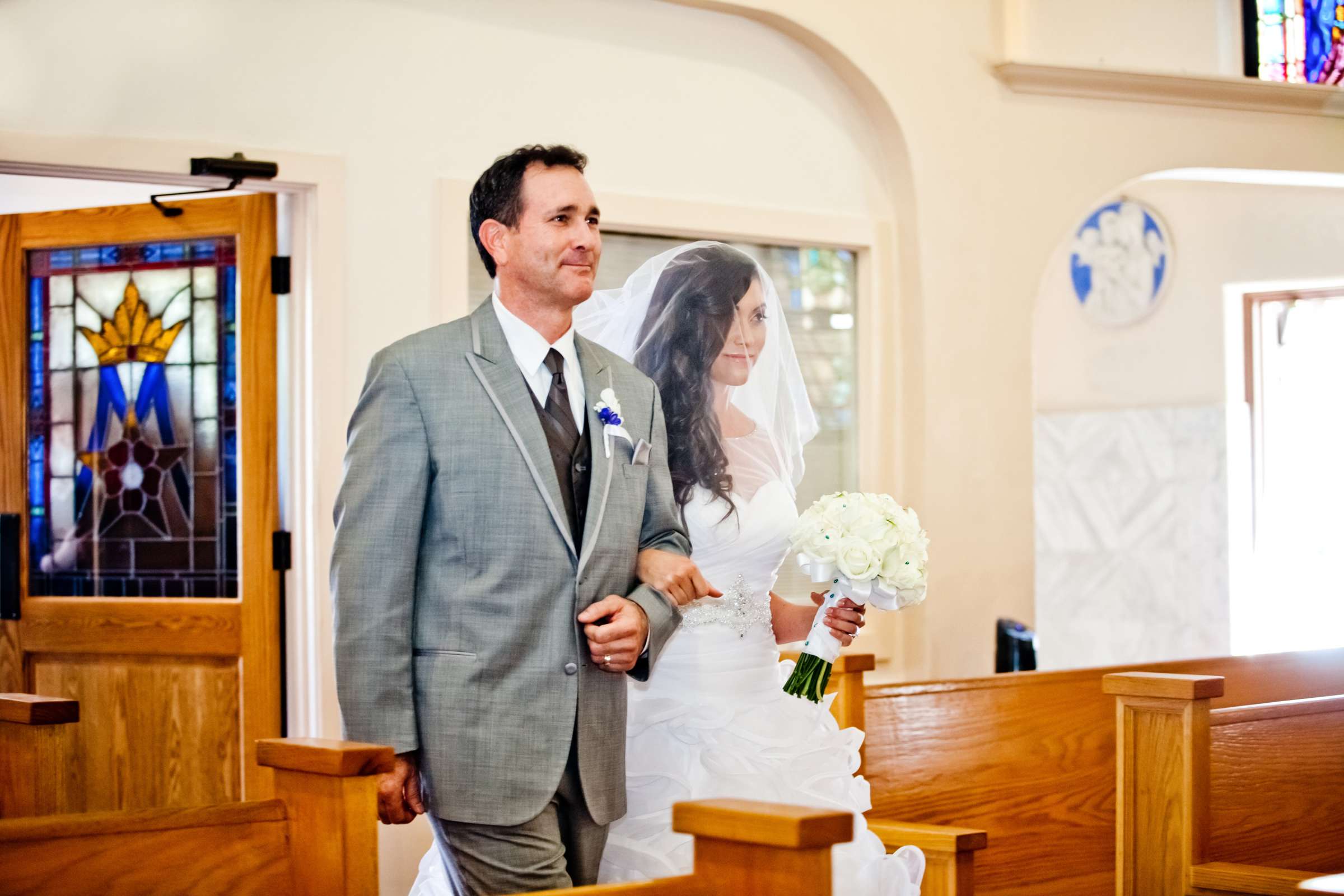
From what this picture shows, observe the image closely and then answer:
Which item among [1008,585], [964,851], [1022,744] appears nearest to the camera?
[964,851]

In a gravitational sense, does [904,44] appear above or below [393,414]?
above

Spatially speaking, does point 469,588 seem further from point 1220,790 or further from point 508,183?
point 1220,790

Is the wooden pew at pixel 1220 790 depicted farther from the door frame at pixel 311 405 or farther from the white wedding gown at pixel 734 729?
the door frame at pixel 311 405

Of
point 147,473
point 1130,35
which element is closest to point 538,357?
point 147,473

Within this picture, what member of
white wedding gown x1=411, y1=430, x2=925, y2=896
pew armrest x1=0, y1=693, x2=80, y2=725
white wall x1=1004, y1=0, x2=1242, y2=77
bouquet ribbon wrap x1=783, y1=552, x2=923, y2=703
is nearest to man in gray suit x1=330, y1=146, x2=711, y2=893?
white wedding gown x1=411, y1=430, x2=925, y2=896

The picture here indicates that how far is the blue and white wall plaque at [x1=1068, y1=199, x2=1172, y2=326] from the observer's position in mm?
8148

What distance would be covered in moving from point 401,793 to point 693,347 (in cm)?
131

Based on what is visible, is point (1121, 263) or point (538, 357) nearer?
point (538, 357)

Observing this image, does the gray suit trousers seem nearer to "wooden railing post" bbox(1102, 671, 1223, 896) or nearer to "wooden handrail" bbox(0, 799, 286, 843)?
"wooden handrail" bbox(0, 799, 286, 843)

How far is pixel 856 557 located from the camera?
282cm

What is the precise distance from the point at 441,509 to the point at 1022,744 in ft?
6.93

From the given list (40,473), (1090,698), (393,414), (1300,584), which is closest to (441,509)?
(393,414)

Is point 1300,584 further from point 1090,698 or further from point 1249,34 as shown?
point 1090,698

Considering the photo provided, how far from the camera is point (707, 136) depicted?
5125 mm
